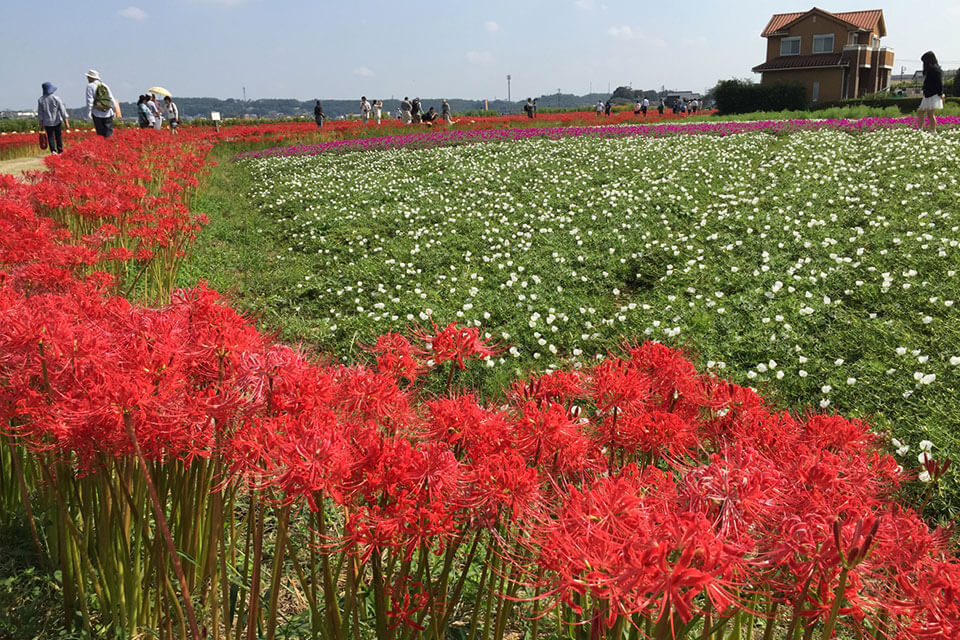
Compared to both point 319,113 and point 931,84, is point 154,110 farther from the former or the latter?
point 931,84

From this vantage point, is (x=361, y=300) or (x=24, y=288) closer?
(x=24, y=288)

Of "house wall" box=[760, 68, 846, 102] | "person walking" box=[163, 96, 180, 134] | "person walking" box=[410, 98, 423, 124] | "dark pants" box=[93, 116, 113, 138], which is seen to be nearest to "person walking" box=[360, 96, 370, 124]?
"person walking" box=[410, 98, 423, 124]

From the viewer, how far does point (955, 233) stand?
7188mm

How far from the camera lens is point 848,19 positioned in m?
48.3

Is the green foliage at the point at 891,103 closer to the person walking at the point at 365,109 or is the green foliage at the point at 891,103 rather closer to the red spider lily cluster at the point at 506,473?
the person walking at the point at 365,109

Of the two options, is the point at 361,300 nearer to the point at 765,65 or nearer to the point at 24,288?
the point at 24,288

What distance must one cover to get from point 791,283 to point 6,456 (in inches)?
256

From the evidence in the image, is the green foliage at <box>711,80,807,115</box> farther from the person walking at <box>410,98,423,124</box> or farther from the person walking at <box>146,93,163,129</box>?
the person walking at <box>146,93,163,129</box>

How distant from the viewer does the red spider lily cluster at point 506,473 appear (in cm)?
109

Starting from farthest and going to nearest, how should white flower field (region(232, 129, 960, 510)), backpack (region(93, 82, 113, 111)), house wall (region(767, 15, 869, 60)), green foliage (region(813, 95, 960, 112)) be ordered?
1. house wall (region(767, 15, 869, 60))
2. green foliage (region(813, 95, 960, 112))
3. backpack (region(93, 82, 113, 111))
4. white flower field (region(232, 129, 960, 510))

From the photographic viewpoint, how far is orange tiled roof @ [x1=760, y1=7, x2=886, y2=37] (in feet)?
158

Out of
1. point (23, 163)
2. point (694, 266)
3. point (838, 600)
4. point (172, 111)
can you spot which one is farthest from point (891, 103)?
point (838, 600)

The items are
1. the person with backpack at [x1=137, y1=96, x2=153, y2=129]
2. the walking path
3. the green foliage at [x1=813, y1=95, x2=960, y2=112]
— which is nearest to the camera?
the walking path

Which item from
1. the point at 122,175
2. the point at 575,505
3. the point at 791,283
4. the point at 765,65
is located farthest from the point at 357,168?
the point at 765,65
